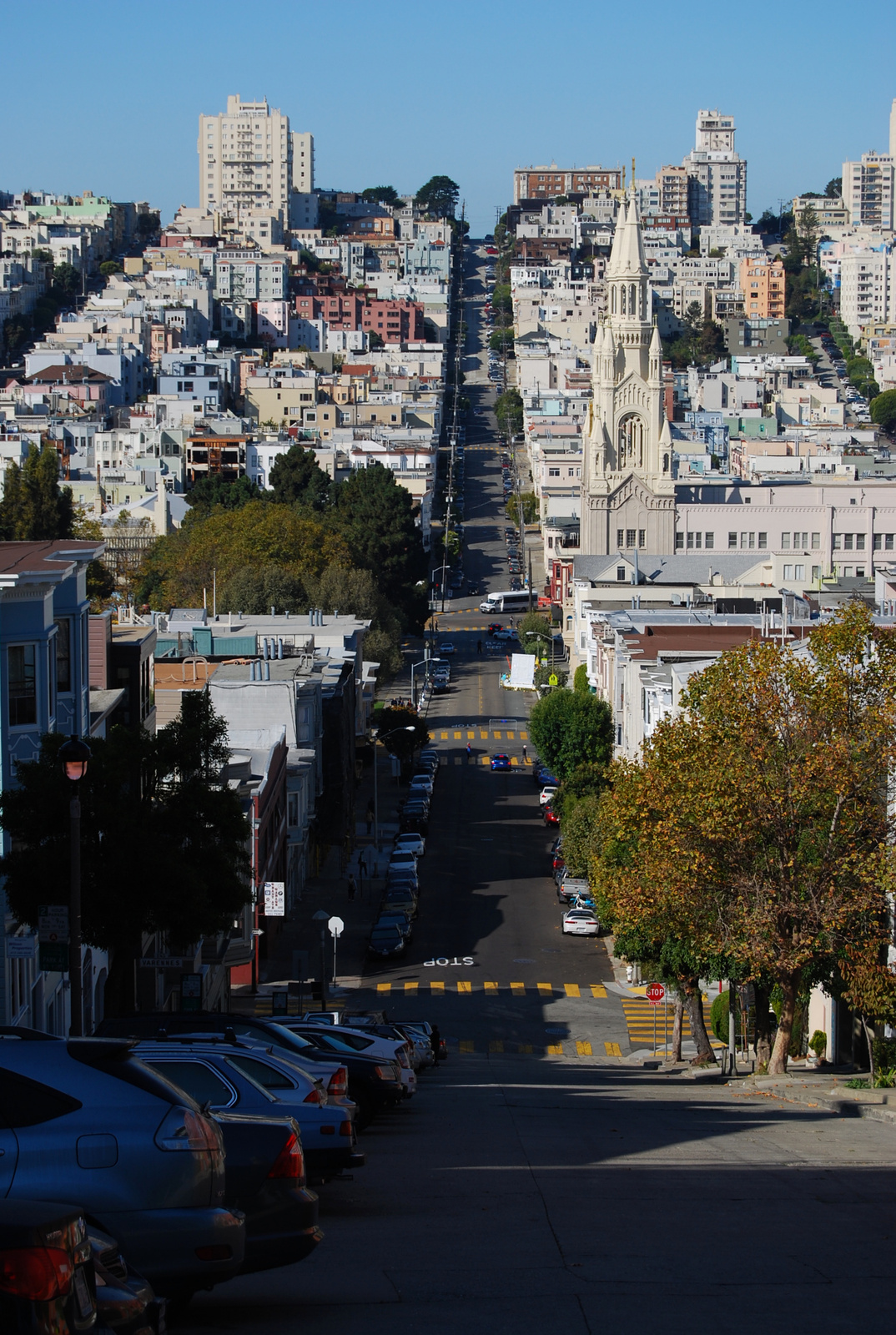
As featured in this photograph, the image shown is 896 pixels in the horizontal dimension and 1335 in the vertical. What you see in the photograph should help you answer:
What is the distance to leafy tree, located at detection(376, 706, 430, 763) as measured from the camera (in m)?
90.5

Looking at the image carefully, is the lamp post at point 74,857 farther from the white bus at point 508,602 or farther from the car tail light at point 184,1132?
the white bus at point 508,602

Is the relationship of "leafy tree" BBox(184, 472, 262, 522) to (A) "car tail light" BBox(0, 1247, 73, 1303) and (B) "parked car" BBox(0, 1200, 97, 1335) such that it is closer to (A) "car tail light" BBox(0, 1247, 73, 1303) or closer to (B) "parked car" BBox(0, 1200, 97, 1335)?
(B) "parked car" BBox(0, 1200, 97, 1335)

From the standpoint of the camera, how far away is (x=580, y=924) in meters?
60.6

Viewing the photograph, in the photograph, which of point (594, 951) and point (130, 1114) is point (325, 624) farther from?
point (130, 1114)

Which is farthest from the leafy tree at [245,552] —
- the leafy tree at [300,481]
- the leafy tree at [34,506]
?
the leafy tree at [300,481]

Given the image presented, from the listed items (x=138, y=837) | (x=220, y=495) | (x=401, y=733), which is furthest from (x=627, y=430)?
(x=138, y=837)

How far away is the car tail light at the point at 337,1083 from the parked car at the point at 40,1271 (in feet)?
34.0

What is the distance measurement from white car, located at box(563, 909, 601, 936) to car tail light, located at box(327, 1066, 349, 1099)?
141 feet

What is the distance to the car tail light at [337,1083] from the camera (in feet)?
57.6

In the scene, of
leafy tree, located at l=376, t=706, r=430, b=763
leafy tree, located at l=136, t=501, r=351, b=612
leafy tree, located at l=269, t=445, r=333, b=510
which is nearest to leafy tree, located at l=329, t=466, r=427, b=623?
leafy tree, located at l=136, t=501, r=351, b=612

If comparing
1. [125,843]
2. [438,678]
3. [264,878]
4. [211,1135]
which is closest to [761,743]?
[125,843]

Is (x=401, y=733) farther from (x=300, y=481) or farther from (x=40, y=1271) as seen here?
(x=40, y=1271)

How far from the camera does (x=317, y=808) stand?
74125mm

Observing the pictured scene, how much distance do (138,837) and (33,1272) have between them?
20.8 m
